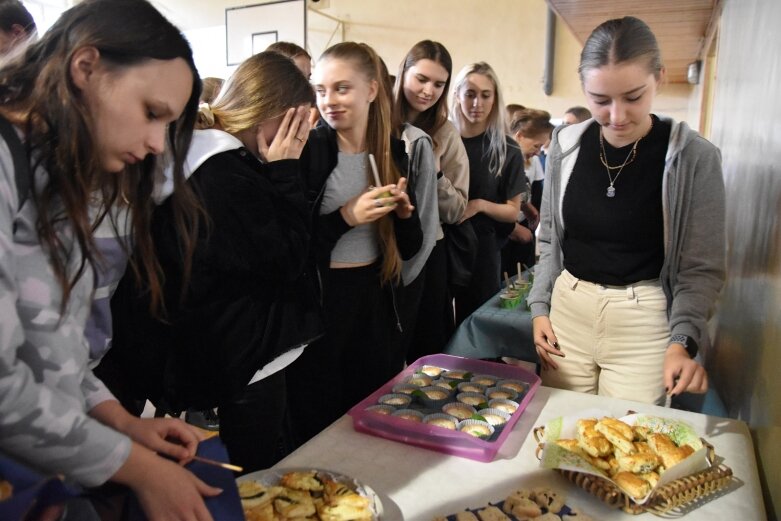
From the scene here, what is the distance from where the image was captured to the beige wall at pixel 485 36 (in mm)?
6719

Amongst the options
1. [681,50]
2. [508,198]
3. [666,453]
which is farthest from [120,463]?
[681,50]

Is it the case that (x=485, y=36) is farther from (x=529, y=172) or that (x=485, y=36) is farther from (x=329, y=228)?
(x=329, y=228)

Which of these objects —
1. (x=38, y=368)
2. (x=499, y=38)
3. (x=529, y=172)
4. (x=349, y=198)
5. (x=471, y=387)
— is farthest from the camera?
(x=499, y=38)

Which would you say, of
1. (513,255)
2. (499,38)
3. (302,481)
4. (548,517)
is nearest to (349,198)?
(302,481)

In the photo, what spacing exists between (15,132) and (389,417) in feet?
2.35

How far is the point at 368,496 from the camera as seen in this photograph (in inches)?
32.1

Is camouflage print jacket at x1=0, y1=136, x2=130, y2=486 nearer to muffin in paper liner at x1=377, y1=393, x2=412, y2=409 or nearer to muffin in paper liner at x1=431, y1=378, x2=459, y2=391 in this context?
muffin in paper liner at x1=377, y1=393, x2=412, y2=409

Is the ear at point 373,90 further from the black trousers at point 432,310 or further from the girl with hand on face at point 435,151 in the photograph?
the black trousers at point 432,310

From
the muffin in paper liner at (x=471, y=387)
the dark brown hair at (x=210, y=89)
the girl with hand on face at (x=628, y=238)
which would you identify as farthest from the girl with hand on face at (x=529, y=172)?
the muffin in paper liner at (x=471, y=387)

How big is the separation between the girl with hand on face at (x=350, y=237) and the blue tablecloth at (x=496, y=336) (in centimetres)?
38

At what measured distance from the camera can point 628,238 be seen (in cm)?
130

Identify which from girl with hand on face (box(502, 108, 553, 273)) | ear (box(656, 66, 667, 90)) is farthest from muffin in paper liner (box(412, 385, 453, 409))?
girl with hand on face (box(502, 108, 553, 273))

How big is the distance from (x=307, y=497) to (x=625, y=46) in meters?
1.01

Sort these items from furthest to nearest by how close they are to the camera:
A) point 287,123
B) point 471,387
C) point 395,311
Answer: point 395,311, point 287,123, point 471,387
